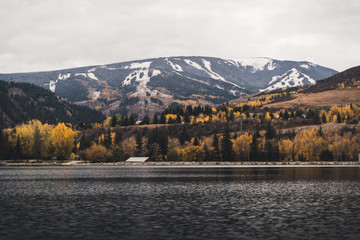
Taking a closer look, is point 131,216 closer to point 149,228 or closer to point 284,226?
point 149,228

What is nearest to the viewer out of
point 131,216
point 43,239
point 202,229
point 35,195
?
point 43,239

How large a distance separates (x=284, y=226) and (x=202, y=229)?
717 cm

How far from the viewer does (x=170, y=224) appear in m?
36.2

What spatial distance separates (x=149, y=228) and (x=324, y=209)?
21.7 metres

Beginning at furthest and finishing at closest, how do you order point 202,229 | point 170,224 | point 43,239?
point 170,224 → point 202,229 → point 43,239

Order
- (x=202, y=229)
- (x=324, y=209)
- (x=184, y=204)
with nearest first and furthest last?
(x=202, y=229)
(x=324, y=209)
(x=184, y=204)

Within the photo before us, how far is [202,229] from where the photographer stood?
33.8 m

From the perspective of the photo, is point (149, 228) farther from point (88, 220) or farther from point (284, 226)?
point (284, 226)

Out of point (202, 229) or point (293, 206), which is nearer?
point (202, 229)

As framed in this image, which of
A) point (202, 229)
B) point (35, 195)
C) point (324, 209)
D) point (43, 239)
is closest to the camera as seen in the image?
point (43, 239)

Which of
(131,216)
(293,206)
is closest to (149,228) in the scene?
(131,216)

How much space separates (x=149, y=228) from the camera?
3416cm

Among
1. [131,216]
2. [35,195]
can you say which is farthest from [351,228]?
[35,195]

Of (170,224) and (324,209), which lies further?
(324,209)
